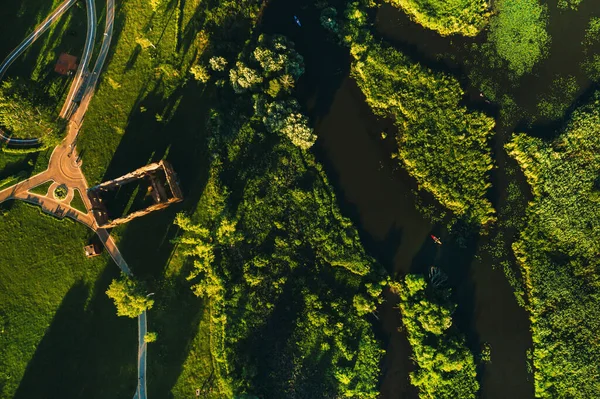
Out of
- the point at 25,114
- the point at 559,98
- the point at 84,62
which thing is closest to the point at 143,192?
the point at 25,114

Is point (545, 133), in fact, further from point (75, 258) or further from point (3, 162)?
point (3, 162)

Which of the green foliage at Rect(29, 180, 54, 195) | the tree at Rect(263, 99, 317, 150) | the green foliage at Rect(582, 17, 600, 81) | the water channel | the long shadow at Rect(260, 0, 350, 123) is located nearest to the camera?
the tree at Rect(263, 99, 317, 150)

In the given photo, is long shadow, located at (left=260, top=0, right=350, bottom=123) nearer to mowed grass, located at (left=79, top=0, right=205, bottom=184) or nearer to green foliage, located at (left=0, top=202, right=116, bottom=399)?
mowed grass, located at (left=79, top=0, right=205, bottom=184)

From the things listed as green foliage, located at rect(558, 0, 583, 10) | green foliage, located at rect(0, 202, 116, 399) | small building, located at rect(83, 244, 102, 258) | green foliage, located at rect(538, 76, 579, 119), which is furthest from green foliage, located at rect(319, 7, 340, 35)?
small building, located at rect(83, 244, 102, 258)

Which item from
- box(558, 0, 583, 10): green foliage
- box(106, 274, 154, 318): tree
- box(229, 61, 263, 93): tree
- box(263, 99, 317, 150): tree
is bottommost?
box(106, 274, 154, 318): tree

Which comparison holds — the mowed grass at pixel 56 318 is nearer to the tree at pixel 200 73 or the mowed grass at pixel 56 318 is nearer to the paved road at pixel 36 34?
the paved road at pixel 36 34

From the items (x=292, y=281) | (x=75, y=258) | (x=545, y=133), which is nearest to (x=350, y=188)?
(x=292, y=281)

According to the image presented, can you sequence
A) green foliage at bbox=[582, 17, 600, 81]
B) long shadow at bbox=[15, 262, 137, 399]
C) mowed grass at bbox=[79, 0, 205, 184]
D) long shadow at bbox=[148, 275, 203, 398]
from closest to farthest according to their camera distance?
1. long shadow at bbox=[15, 262, 137, 399]
2. long shadow at bbox=[148, 275, 203, 398]
3. mowed grass at bbox=[79, 0, 205, 184]
4. green foliage at bbox=[582, 17, 600, 81]

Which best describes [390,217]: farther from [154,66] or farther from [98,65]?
A: [98,65]
